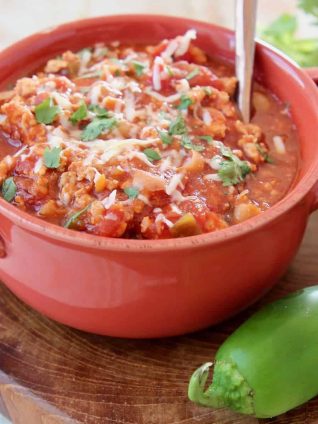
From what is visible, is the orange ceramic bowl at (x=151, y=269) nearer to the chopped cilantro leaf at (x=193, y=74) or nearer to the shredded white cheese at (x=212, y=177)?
the shredded white cheese at (x=212, y=177)

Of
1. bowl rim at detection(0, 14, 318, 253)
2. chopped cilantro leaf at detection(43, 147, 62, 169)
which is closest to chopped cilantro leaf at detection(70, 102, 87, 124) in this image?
chopped cilantro leaf at detection(43, 147, 62, 169)

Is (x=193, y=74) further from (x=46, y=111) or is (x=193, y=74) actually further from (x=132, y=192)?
(x=132, y=192)

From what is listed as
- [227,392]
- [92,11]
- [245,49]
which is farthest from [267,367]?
[92,11]

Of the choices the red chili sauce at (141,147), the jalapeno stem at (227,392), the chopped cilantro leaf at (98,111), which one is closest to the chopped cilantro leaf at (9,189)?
the red chili sauce at (141,147)

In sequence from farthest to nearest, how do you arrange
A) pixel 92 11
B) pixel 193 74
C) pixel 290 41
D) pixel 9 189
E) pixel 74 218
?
pixel 92 11 < pixel 290 41 < pixel 193 74 < pixel 9 189 < pixel 74 218

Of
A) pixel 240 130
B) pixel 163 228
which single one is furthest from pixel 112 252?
pixel 240 130
